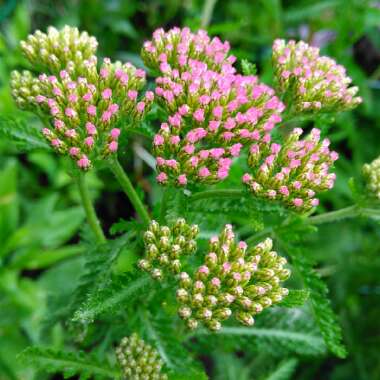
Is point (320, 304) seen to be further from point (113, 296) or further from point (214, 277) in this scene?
point (113, 296)

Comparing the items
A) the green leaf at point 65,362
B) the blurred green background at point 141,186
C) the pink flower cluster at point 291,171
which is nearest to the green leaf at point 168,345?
the green leaf at point 65,362

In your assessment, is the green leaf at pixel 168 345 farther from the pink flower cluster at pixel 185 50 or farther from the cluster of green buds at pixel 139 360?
the pink flower cluster at pixel 185 50

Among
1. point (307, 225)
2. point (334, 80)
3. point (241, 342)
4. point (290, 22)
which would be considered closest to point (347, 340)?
point (241, 342)

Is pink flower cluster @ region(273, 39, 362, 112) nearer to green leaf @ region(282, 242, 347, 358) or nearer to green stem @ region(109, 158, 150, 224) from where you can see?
green leaf @ region(282, 242, 347, 358)

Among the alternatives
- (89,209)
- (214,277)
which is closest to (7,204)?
(89,209)

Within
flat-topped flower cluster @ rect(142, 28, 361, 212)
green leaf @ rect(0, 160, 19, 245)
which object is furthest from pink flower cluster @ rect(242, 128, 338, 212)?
green leaf @ rect(0, 160, 19, 245)

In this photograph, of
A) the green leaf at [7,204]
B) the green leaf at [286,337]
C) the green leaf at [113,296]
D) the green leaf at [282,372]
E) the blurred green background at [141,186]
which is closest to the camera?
the green leaf at [113,296]
